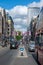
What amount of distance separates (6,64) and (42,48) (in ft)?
18.9

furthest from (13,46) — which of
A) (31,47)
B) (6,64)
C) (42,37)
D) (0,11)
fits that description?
(0,11)

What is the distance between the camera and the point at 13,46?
61250mm

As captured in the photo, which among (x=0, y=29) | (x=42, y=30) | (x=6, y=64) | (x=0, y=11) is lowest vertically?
(x=6, y=64)

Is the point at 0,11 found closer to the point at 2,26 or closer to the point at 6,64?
the point at 2,26

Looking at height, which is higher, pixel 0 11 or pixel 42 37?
pixel 0 11

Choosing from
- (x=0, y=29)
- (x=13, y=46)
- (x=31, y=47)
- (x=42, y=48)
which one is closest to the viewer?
(x=42, y=48)

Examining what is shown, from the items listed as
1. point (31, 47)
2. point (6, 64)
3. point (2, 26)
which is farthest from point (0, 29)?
point (6, 64)

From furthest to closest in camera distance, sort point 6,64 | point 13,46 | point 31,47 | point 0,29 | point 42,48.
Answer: point 0,29, point 13,46, point 31,47, point 6,64, point 42,48

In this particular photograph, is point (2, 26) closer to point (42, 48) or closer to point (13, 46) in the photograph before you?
point (13, 46)

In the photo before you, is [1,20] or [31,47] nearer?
[31,47]

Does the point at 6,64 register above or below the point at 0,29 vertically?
below

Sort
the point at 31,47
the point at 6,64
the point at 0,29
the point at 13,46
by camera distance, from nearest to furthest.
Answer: the point at 6,64 < the point at 31,47 < the point at 13,46 < the point at 0,29

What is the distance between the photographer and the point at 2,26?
153 metres

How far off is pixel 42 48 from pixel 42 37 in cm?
80
